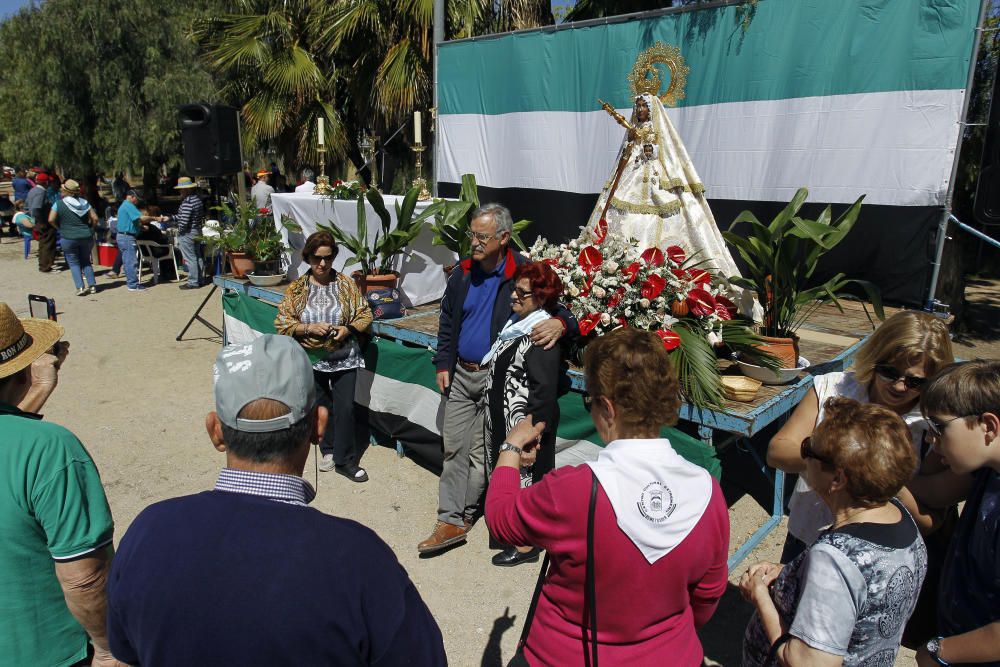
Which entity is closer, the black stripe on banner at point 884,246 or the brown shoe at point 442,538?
the brown shoe at point 442,538

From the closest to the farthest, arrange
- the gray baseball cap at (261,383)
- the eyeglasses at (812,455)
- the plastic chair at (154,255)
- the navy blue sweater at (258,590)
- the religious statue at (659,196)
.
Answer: the navy blue sweater at (258,590) → the gray baseball cap at (261,383) → the eyeglasses at (812,455) → the religious statue at (659,196) → the plastic chair at (154,255)

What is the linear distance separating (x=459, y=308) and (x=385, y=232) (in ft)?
6.78

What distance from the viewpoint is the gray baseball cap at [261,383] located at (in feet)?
4.33

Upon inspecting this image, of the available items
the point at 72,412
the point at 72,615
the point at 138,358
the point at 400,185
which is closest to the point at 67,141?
the point at 400,185

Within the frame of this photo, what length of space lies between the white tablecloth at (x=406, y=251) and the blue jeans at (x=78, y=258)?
5.74 metres

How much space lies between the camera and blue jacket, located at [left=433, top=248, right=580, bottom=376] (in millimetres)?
3557

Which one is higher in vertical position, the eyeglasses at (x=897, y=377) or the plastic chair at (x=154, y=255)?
the eyeglasses at (x=897, y=377)

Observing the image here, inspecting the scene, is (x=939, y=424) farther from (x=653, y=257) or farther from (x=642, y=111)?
(x=642, y=111)

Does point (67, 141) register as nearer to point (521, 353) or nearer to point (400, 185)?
point (400, 185)

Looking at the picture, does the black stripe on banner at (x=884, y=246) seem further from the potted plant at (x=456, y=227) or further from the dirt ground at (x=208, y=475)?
the potted plant at (x=456, y=227)

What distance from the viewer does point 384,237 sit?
218 inches

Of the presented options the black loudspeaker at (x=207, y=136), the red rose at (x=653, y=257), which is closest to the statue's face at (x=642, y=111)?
the red rose at (x=653, y=257)

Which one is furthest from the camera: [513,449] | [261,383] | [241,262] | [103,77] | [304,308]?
[103,77]

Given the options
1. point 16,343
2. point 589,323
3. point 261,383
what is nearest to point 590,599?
point 261,383
